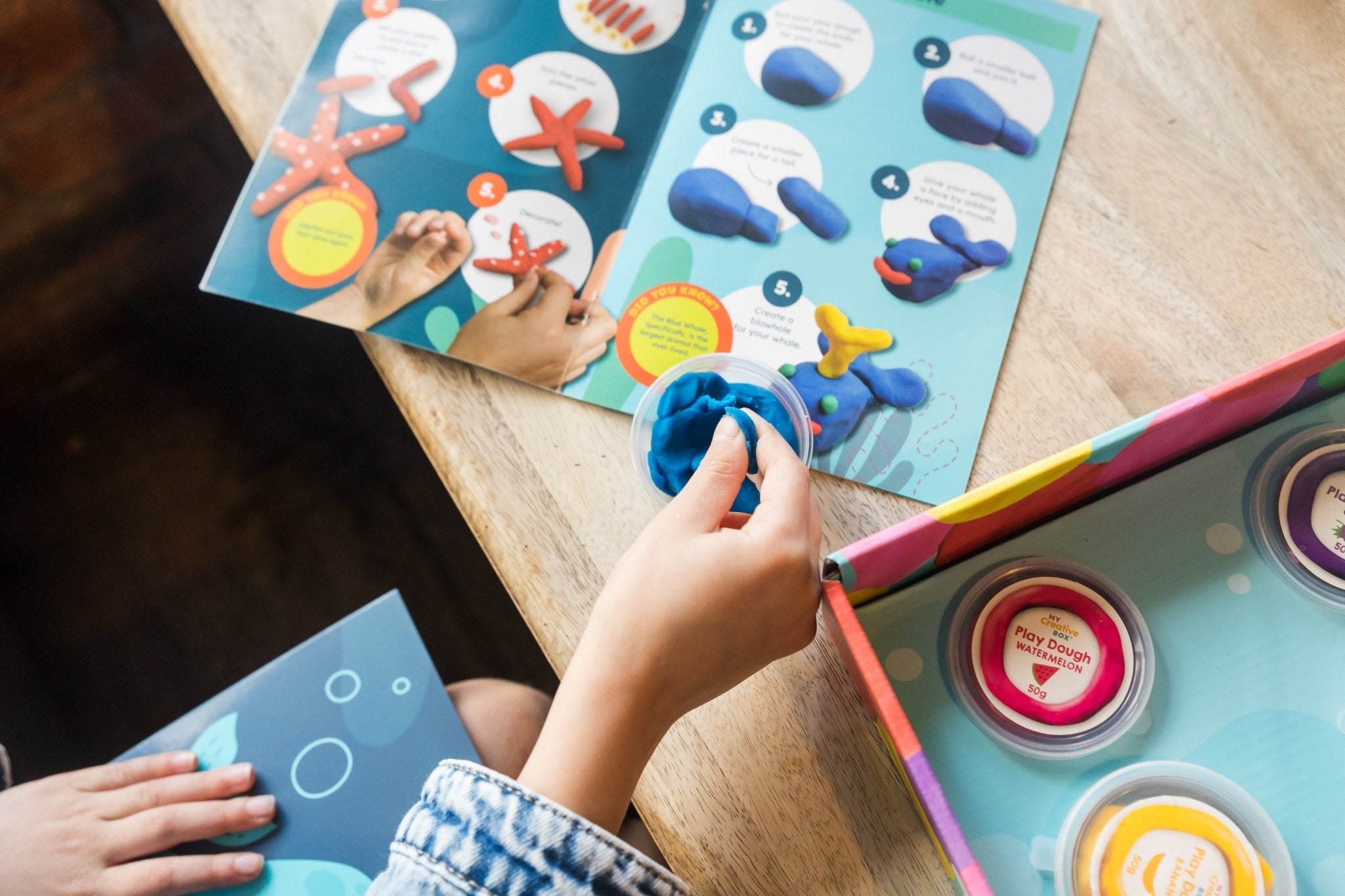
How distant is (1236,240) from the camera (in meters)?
0.55

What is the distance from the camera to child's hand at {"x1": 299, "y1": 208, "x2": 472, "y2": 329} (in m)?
0.58

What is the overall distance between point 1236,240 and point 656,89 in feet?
1.38

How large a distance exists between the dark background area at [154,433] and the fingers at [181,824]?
1.11 ft

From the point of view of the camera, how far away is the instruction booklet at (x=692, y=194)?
0.56 meters

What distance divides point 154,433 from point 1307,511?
1124 mm

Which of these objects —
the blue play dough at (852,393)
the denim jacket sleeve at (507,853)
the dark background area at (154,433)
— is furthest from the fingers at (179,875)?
the blue play dough at (852,393)

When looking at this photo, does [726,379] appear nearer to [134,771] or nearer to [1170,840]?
[1170,840]

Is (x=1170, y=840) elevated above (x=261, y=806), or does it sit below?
above

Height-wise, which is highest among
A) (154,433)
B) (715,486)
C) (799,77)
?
(799,77)

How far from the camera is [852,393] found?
1.79 feet

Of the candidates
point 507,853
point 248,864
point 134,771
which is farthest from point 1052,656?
point 134,771

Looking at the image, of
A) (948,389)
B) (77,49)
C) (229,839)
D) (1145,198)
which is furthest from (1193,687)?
(77,49)

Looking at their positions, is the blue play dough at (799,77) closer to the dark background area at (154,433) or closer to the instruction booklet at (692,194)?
the instruction booklet at (692,194)

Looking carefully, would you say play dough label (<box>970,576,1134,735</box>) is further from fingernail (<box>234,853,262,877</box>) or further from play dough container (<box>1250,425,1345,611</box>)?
fingernail (<box>234,853,262,877</box>)
